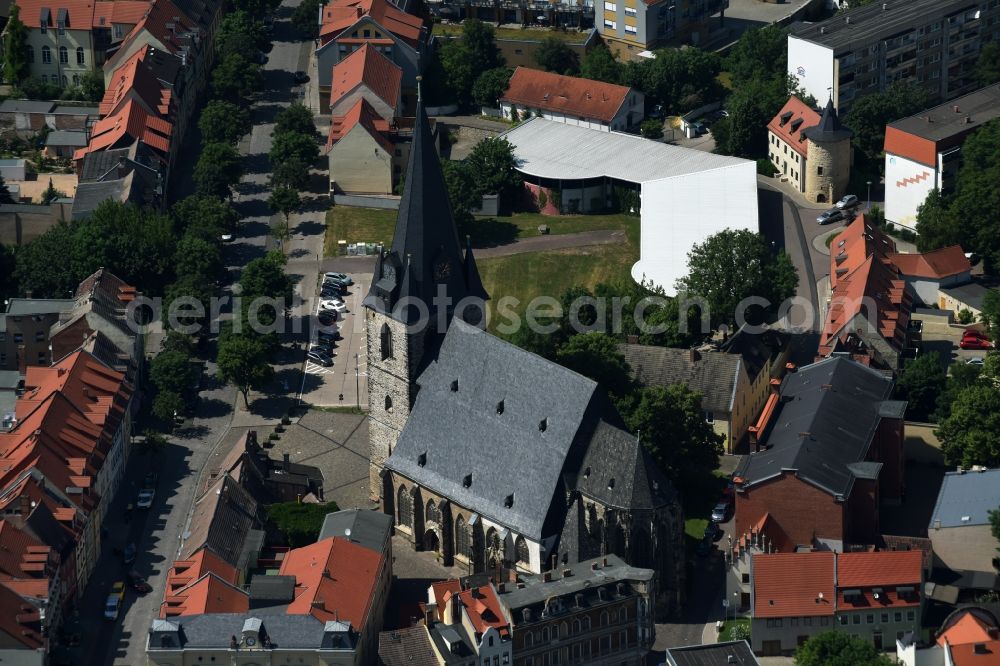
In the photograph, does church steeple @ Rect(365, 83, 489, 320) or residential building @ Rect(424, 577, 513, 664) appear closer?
residential building @ Rect(424, 577, 513, 664)

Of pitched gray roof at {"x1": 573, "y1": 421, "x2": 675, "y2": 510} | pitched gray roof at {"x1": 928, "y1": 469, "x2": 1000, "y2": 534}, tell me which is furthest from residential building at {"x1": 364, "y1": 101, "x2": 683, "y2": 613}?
pitched gray roof at {"x1": 928, "y1": 469, "x2": 1000, "y2": 534}

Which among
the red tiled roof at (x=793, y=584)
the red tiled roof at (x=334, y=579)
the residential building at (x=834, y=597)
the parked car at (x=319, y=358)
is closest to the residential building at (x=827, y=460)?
the red tiled roof at (x=793, y=584)

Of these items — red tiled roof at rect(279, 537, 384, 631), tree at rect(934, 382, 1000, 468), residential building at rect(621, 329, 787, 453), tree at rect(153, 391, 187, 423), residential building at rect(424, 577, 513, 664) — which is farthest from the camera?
tree at rect(153, 391, 187, 423)

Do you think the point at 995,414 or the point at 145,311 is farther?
the point at 145,311

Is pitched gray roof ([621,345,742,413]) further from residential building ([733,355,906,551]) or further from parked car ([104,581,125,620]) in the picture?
parked car ([104,581,125,620])

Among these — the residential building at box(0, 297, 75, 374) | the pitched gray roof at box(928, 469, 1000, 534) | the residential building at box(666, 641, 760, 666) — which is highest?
the residential building at box(0, 297, 75, 374)

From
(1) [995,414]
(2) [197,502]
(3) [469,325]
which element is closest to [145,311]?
(2) [197,502]

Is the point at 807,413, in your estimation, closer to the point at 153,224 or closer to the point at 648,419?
the point at 648,419
